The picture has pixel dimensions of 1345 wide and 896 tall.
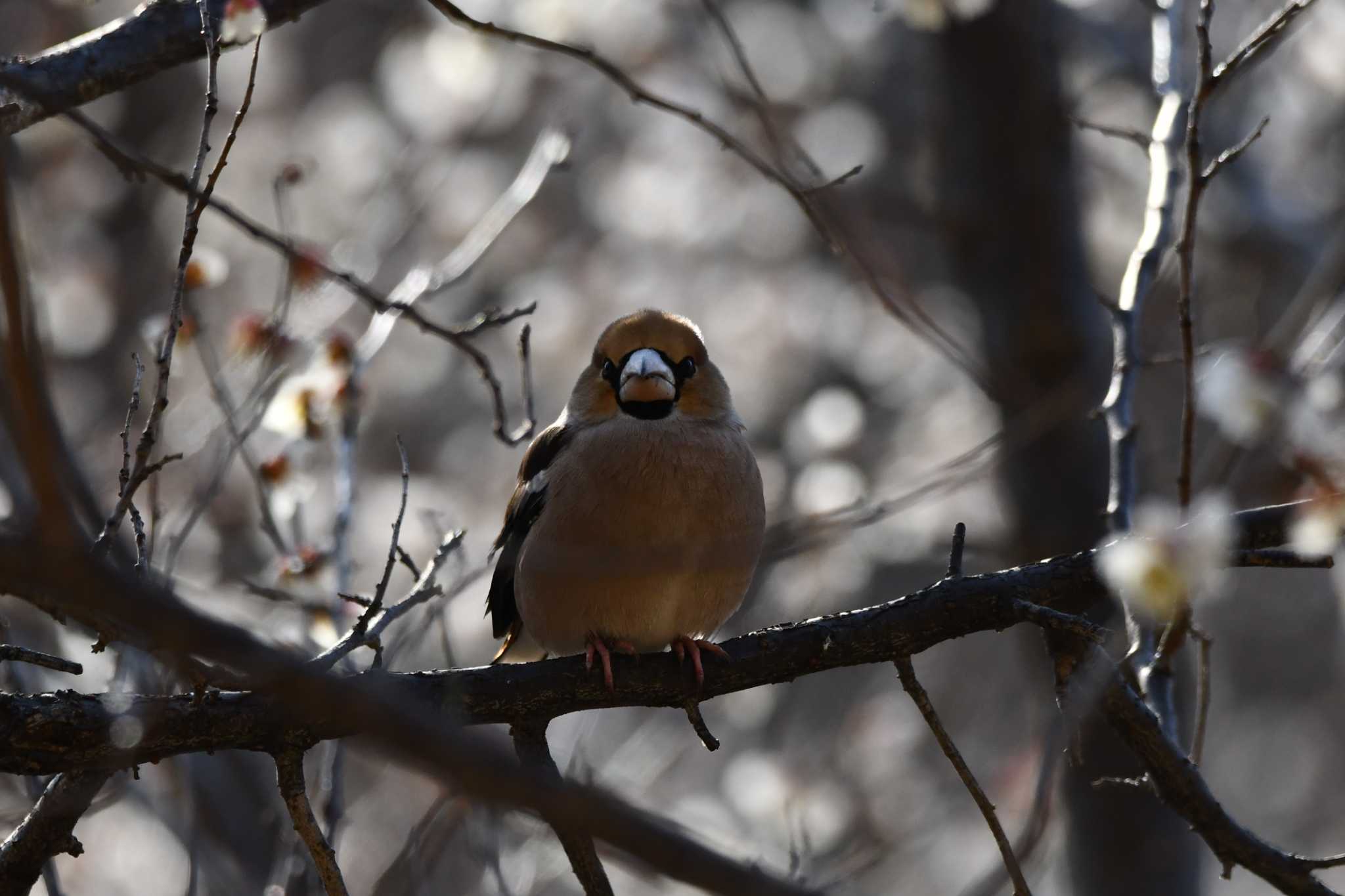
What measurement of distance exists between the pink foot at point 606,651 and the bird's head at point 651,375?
2.49 ft

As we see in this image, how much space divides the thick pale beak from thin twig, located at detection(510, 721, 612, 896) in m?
1.19

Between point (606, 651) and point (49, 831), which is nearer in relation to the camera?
point (49, 831)

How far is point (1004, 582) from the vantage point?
2.87m

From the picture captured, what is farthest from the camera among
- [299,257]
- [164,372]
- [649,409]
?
[649,409]

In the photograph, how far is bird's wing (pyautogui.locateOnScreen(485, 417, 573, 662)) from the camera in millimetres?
4109

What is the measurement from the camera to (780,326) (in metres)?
10.8

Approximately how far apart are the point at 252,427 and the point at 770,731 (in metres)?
6.04

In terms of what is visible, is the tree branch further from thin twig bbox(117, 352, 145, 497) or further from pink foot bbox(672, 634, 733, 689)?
pink foot bbox(672, 634, 733, 689)

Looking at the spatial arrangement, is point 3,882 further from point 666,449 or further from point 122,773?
point 666,449

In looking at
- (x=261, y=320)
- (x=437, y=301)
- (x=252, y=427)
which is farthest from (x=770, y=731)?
(x=252, y=427)

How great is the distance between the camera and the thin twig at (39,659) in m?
2.33

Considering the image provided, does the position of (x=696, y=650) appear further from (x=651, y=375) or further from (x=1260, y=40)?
(x=1260, y=40)

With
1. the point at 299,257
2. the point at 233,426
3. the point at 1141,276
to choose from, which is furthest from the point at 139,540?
the point at 1141,276

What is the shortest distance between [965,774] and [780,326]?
8578mm
